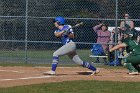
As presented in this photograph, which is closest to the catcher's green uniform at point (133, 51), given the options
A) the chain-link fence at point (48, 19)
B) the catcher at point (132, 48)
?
the catcher at point (132, 48)

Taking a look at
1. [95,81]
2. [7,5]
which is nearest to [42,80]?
[95,81]

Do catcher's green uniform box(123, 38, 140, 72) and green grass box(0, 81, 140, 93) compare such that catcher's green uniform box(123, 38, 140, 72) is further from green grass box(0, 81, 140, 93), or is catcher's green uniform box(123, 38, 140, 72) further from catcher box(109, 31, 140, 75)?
green grass box(0, 81, 140, 93)

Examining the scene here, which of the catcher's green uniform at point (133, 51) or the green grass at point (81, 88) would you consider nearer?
the green grass at point (81, 88)

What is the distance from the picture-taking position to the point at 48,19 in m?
20.8

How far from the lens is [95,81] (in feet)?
38.8

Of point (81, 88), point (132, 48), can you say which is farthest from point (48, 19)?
point (81, 88)

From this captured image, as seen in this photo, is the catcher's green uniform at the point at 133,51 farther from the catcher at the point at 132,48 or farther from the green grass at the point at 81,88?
the green grass at the point at 81,88

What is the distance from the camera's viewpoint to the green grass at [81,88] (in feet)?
32.9

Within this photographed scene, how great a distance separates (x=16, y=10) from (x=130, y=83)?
1046 centimetres

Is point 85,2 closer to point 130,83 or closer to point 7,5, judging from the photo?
point 7,5

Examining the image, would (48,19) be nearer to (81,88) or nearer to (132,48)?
(132,48)

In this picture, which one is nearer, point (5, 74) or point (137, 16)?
point (5, 74)

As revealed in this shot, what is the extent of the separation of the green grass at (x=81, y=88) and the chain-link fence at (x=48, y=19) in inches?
351

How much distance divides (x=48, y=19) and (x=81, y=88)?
1063cm
